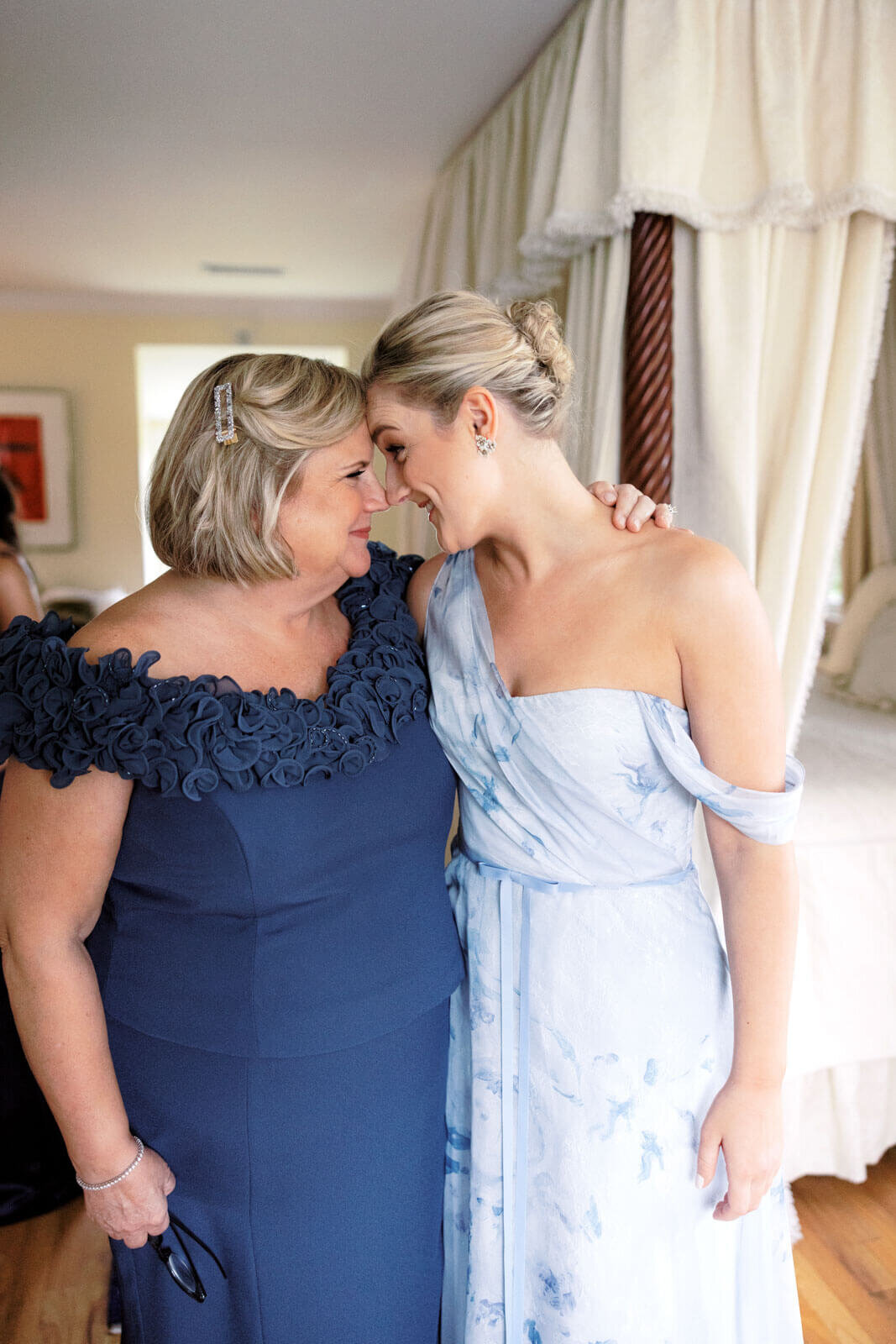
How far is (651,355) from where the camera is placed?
2.08 metres

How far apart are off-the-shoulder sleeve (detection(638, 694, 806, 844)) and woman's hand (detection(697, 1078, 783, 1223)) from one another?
13.4 inches

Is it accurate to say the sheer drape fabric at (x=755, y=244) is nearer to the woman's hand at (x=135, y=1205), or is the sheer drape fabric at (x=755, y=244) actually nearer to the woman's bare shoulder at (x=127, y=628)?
the woman's bare shoulder at (x=127, y=628)

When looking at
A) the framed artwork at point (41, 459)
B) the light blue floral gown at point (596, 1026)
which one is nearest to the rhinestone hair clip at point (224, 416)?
the light blue floral gown at point (596, 1026)

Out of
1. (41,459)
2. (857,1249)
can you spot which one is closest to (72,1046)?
(857,1249)

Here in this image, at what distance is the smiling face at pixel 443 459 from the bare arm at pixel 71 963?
543 millimetres

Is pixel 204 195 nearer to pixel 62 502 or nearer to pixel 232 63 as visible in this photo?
pixel 232 63

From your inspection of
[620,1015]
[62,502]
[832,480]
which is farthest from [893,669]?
[62,502]

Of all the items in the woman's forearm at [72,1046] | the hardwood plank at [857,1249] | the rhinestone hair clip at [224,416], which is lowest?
the hardwood plank at [857,1249]

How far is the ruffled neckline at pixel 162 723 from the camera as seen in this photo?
1.11 meters

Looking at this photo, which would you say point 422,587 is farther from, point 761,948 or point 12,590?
point 12,590

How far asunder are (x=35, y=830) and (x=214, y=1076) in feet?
1.24

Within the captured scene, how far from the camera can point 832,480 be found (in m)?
2.16

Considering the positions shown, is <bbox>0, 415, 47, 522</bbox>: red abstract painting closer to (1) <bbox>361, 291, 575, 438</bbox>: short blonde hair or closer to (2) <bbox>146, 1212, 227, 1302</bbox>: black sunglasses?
(1) <bbox>361, 291, 575, 438</bbox>: short blonde hair

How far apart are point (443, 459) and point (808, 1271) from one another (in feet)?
6.44
